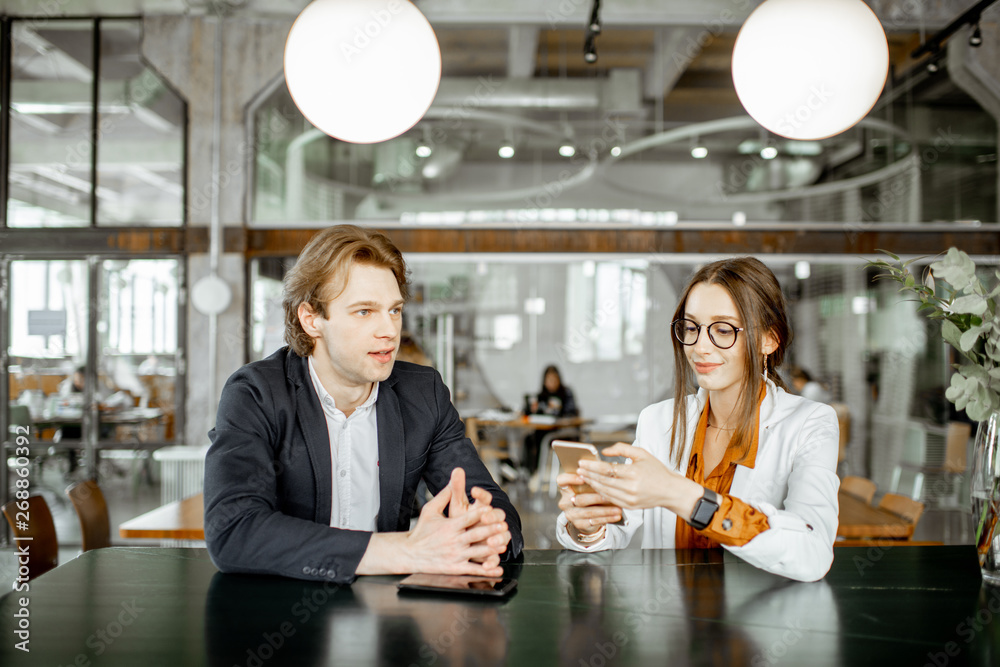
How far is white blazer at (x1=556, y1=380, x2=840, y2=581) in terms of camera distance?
1525 mm

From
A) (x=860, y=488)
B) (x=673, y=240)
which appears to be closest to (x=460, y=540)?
(x=860, y=488)

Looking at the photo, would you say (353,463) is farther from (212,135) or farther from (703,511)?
(212,135)

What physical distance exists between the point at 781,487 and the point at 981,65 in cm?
736

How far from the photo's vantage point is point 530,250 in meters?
7.31

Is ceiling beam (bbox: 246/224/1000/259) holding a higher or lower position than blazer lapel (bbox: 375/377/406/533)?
higher

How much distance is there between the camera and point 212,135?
714 cm

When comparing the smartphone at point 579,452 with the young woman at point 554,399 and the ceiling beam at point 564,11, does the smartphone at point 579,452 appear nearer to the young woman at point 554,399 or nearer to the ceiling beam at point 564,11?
the ceiling beam at point 564,11

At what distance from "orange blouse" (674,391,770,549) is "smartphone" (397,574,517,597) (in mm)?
464

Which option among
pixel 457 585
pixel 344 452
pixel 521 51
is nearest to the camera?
pixel 457 585

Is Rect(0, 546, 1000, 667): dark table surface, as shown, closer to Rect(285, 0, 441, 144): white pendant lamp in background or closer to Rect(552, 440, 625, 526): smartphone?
Rect(552, 440, 625, 526): smartphone

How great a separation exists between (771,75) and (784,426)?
91 centimetres

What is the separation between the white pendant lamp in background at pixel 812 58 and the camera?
163 centimetres

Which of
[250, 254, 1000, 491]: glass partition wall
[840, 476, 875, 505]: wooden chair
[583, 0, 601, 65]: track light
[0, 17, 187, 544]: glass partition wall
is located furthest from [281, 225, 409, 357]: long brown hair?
[0, 17, 187, 544]: glass partition wall

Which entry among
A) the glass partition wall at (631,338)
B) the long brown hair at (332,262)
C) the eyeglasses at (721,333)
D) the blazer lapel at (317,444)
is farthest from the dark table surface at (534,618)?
the glass partition wall at (631,338)
